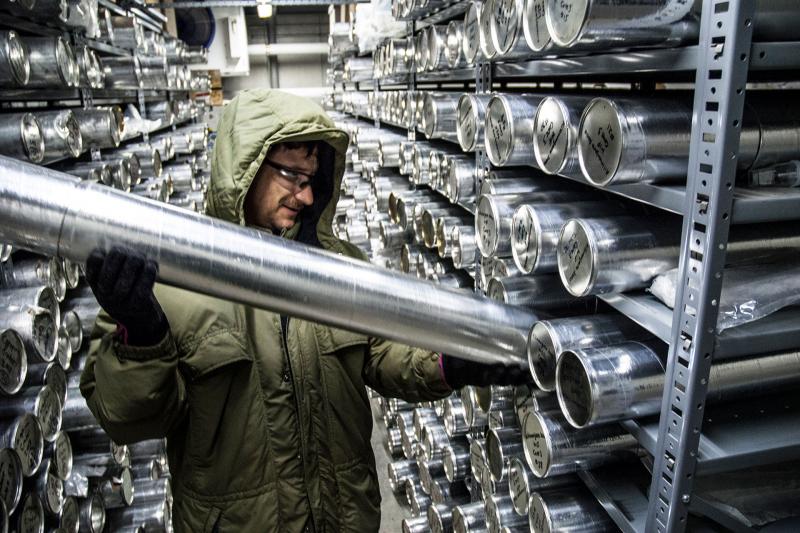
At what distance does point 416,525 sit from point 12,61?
263 centimetres

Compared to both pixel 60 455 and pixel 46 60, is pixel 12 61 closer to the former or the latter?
pixel 46 60

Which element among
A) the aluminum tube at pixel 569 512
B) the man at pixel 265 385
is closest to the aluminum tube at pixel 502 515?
the aluminum tube at pixel 569 512

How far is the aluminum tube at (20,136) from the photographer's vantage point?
1996 mm

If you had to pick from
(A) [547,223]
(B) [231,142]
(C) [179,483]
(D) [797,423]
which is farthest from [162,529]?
(D) [797,423]

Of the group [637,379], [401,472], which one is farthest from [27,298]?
[401,472]

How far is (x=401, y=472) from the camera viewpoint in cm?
343

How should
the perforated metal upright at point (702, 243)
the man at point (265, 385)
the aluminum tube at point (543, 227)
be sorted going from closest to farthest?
the perforated metal upright at point (702, 243), the aluminum tube at point (543, 227), the man at point (265, 385)

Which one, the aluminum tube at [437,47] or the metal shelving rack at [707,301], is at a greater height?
the aluminum tube at [437,47]

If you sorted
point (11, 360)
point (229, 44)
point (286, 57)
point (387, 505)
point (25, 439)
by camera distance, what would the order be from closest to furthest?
point (11, 360) < point (25, 439) < point (387, 505) < point (229, 44) < point (286, 57)

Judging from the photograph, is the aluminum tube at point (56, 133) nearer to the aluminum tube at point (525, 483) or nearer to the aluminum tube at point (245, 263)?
the aluminum tube at point (245, 263)

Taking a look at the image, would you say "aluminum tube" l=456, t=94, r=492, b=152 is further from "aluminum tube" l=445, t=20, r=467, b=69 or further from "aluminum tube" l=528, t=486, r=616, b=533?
"aluminum tube" l=528, t=486, r=616, b=533

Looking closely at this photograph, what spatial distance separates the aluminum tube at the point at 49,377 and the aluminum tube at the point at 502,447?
5.38ft

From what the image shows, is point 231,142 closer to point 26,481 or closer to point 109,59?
point 26,481

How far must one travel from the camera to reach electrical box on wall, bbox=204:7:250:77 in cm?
859
